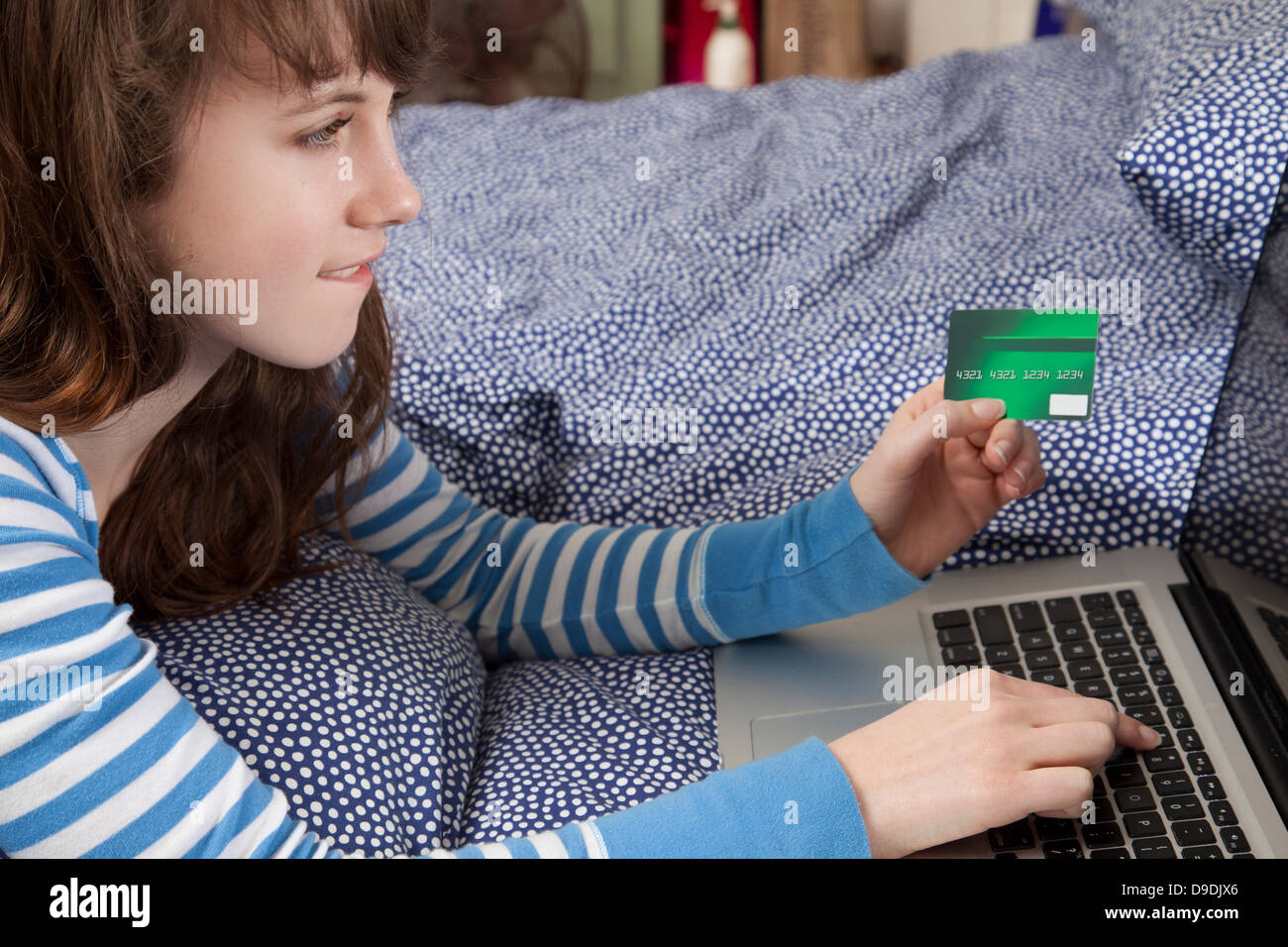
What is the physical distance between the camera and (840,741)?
72cm

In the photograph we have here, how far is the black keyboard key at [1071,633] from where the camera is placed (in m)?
0.89

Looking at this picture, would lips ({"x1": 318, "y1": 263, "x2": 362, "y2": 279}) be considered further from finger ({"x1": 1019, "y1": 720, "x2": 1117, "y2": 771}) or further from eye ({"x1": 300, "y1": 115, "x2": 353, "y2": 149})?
finger ({"x1": 1019, "y1": 720, "x2": 1117, "y2": 771})

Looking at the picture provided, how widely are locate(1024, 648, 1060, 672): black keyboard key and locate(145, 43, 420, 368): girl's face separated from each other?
522mm

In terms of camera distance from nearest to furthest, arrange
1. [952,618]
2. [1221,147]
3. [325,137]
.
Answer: [325,137], [952,618], [1221,147]

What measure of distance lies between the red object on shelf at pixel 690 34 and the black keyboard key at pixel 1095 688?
2730 millimetres

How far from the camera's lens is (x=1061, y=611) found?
0.93 metres

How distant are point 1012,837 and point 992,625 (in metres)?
0.24

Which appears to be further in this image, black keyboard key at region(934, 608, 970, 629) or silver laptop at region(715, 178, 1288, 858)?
black keyboard key at region(934, 608, 970, 629)

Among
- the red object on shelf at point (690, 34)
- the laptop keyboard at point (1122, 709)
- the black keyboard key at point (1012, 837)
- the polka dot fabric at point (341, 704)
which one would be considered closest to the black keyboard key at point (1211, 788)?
the laptop keyboard at point (1122, 709)

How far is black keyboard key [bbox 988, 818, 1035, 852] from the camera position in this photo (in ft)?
Result: 2.33

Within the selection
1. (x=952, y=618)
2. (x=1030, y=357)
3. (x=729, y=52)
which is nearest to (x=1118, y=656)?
(x=952, y=618)

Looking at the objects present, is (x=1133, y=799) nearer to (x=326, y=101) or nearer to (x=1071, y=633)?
(x=1071, y=633)

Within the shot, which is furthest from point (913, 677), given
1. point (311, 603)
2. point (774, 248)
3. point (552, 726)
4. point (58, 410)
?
point (774, 248)

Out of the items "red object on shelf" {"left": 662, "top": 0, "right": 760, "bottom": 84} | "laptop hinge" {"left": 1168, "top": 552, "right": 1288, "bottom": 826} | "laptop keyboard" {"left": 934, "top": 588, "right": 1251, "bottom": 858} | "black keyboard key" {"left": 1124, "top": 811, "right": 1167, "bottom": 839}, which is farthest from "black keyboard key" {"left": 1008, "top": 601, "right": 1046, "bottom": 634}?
"red object on shelf" {"left": 662, "top": 0, "right": 760, "bottom": 84}
